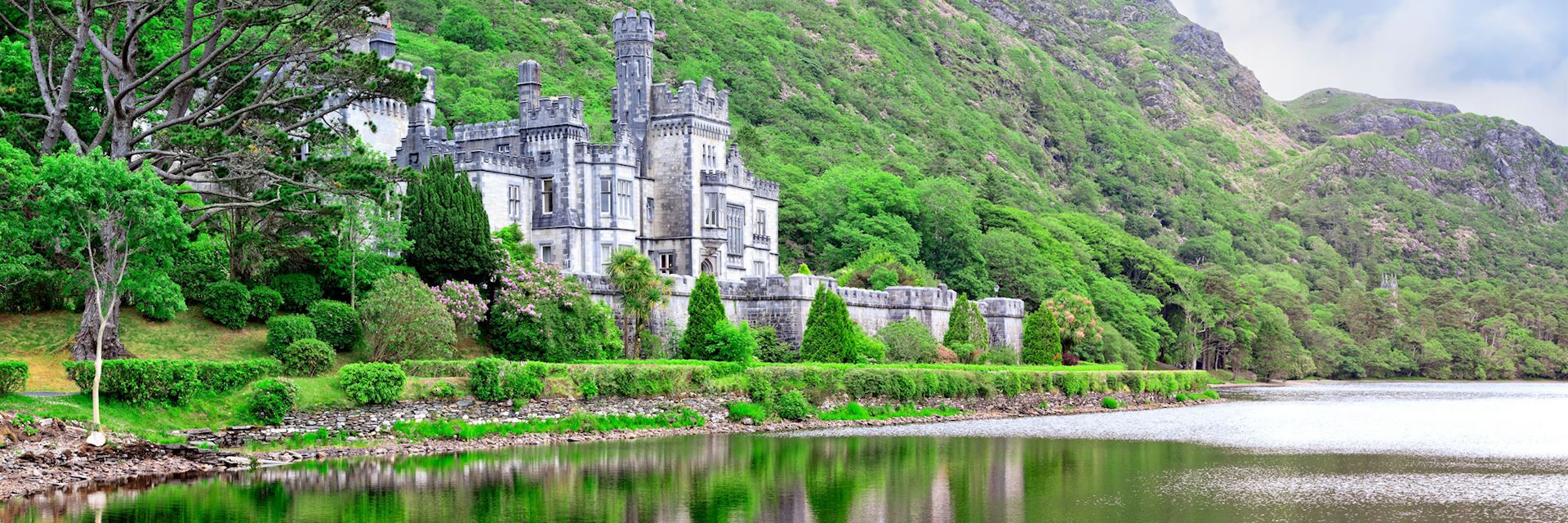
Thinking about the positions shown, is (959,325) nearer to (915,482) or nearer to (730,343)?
(730,343)

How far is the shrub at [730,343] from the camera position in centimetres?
5712

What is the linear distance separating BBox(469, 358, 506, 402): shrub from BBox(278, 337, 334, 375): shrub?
3997mm

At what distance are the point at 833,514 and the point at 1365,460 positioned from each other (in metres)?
19.9

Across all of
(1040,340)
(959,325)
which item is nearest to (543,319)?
(959,325)

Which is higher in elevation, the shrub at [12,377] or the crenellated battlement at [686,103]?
the crenellated battlement at [686,103]

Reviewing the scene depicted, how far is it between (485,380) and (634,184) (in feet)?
86.3

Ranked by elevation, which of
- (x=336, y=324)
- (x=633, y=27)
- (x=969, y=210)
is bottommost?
(x=336, y=324)

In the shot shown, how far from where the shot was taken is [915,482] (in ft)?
115

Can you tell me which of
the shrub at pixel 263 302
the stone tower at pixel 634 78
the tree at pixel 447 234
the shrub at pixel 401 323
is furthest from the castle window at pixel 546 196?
the shrub at pixel 263 302

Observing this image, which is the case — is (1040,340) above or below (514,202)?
→ below

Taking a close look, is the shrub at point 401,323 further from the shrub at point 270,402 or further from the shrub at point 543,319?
the shrub at point 270,402

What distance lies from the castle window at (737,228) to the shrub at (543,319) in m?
20.5

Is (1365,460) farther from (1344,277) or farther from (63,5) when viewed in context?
(1344,277)

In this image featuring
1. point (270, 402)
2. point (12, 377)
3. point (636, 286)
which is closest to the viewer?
point (12, 377)
